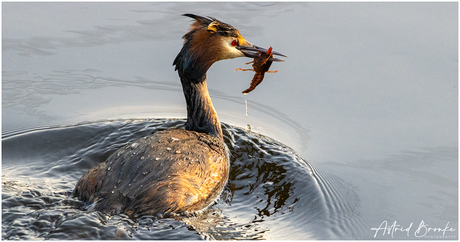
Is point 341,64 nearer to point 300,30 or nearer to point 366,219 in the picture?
point 300,30

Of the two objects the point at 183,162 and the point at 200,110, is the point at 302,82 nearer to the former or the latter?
the point at 200,110

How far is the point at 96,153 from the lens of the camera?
6477mm

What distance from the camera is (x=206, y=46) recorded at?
6.29m

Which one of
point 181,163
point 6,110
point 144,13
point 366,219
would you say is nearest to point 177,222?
point 181,163

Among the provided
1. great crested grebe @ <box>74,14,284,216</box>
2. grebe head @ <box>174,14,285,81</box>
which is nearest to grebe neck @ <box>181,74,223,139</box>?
great crested grebe @ <box>74,14,284,216</box>

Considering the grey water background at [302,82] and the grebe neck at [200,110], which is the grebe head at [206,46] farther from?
the grey water background at [302,82]

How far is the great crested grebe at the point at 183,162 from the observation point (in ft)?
15.9

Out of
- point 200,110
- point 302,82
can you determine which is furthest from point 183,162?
point 302,82
